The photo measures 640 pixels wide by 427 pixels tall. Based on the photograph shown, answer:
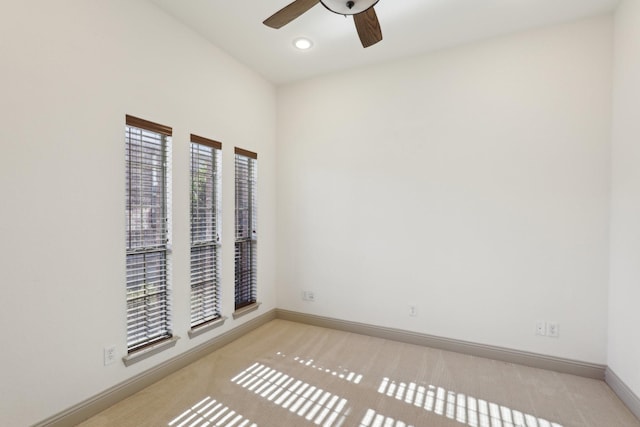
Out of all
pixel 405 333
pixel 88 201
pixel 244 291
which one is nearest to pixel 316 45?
pixel 88 201

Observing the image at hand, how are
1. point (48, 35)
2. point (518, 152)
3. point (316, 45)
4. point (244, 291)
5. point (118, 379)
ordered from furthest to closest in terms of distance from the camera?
point (244, 291)
point (316, 45)
point (518, 152)
point (118, 379)
point (48, 35)

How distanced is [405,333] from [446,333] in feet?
1.30

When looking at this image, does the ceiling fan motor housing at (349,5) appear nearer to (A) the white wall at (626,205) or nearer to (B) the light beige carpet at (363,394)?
(A) the white wall at (626,205)

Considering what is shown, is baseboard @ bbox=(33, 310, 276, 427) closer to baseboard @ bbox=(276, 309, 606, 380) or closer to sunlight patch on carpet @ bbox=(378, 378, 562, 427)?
baseboard @ bbox=(276, 309, 606, 380)

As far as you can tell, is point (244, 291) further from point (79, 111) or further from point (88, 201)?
point (79, 111)

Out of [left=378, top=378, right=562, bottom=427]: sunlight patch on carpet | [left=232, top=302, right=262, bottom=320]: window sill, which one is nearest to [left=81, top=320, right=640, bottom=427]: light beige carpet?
[left=378, top=378, right=562, bottom=427]: sunlight patch on carpet

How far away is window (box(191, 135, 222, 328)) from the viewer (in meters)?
2.74

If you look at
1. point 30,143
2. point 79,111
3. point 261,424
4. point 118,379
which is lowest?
point 261,424

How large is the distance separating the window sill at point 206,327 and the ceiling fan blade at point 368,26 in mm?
2749

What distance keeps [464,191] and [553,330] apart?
139 centimetres

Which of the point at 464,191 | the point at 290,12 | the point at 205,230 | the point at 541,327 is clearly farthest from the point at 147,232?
the point at 541,327

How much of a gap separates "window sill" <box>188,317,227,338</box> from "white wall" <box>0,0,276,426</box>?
9 centimetres

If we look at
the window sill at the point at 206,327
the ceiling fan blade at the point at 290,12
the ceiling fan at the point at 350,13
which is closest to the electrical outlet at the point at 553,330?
the ceiling fan at the point at 350,13

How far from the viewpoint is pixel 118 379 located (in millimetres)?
2125
